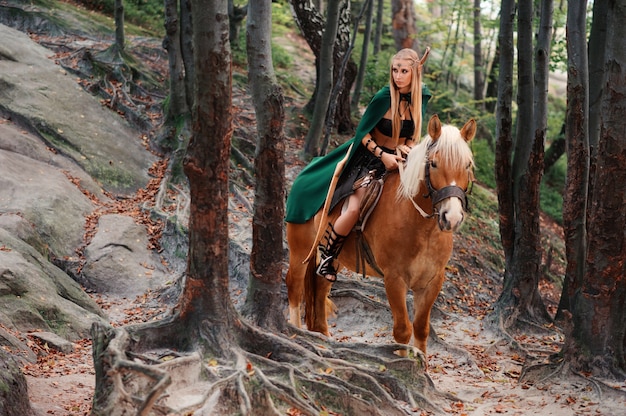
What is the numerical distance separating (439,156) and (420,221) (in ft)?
2.68

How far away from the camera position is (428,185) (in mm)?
7539

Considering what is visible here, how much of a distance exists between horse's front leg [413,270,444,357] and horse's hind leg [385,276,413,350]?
26 centimetres

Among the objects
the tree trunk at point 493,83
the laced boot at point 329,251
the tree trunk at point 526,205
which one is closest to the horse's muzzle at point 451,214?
the laced boot at point 329,251

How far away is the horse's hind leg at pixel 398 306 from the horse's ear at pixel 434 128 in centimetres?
164

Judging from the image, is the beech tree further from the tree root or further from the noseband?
the noseband

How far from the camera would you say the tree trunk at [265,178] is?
26.8ft

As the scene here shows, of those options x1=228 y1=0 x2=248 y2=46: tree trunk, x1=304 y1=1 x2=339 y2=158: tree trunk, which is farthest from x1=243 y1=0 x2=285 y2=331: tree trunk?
x1=228 y1=0 x2=248 y2=46: tree trunk

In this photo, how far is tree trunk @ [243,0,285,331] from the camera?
26.8 ft

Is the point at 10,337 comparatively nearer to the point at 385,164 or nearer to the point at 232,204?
the point at 385,164

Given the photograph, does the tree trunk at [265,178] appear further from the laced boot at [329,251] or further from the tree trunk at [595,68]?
the tree trunk at [595,68]

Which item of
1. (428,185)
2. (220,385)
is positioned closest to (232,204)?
(428,185)

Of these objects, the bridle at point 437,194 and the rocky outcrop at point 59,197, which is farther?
the rocky outcrop at point 59,197

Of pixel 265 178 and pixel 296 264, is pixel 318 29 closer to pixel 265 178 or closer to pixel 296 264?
pixel 296 264

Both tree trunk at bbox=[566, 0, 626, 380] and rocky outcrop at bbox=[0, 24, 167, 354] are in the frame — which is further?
rocky outcrop at bbox=[0, 24, 167, 354]
